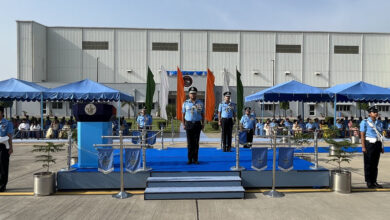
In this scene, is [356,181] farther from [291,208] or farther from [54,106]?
[54,106]

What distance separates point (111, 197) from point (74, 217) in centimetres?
101

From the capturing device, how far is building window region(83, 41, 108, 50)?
40531 millimetres

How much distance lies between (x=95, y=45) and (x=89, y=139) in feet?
126

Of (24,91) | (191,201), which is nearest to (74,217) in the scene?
(191,201)

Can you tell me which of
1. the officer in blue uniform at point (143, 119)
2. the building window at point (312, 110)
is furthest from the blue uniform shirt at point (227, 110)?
the building window at point (312, 110)

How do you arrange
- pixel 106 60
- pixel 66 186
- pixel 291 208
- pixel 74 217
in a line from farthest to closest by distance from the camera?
pixel 106 60 → pixel 66 186 → pixel 291 208 → pixel 74 217

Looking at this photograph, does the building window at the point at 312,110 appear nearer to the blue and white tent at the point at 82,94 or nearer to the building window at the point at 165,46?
the building window at the point at 165,46

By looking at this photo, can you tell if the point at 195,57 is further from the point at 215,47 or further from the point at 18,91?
the point at 18,91

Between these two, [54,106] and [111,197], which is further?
[54,106]

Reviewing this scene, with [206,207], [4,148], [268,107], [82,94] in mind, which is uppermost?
[82,94]

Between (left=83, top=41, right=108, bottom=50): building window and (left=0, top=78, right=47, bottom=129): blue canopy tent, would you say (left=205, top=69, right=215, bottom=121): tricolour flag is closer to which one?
(left=0, top=78, right=47, bottom=129): blue canopy tent

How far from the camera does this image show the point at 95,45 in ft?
133

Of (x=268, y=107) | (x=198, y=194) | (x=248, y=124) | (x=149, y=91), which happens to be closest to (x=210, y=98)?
(x=248, y=124)

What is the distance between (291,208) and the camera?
4.61 m
